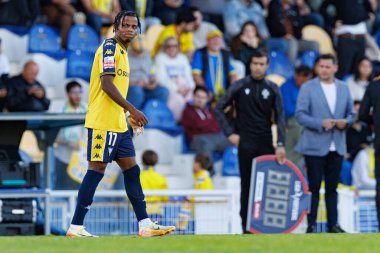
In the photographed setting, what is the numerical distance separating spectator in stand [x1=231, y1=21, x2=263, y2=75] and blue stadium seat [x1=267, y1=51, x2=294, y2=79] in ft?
1.23

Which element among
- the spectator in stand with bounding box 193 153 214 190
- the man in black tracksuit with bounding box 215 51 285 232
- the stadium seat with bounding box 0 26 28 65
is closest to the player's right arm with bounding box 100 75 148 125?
the man in black tracksuit with bounding box 215 51 285 232

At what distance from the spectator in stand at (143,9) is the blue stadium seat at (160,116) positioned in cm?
175

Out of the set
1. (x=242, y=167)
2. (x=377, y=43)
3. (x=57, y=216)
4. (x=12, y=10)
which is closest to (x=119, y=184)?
(x=57, y=216)

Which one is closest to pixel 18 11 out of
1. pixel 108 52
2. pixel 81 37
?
pixel 81 37

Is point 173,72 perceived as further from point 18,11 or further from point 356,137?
point 356,137

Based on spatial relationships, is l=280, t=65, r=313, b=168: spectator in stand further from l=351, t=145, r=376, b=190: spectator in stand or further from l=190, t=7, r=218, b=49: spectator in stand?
l=190, t=7, r=218, b=49: spectator in stand

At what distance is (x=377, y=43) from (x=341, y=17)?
173cm

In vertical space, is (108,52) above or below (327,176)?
above

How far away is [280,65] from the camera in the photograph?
19625 mm

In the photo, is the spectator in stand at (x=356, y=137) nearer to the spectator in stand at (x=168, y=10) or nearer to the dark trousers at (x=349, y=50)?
the dark trousers at (x=349, y=50)

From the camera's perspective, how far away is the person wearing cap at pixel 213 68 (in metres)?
18.5

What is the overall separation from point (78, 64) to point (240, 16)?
11.0ft

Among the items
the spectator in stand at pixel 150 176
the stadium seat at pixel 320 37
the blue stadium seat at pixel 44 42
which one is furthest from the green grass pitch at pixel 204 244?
the stadium seat at pixel 320 37

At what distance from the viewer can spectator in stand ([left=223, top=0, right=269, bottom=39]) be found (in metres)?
19.9
